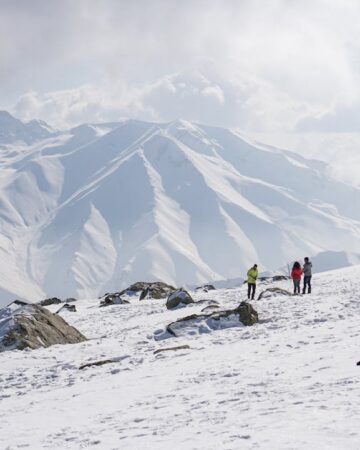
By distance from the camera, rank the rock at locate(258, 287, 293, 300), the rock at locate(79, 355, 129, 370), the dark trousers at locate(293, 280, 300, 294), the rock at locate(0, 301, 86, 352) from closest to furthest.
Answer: the rock at locate(79, 355, 129, 370), the rock at locate(0, 301, 86, 352), the rock at locate(258, 287, 293, 300), the dark trousers at locate(293, 280, 300, 294)

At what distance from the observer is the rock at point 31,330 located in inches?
907

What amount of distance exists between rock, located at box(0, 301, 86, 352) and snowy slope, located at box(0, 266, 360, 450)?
0.91m

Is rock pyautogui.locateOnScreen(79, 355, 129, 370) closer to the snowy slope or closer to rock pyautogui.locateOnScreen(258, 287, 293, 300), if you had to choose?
the snowy slope

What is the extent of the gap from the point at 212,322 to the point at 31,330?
24.1 feet

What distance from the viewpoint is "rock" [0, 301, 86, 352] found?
23.0 m

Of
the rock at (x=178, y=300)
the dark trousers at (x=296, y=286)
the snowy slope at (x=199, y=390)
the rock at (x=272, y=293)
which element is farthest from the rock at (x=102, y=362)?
the dark trousers at (x=296, y=286)

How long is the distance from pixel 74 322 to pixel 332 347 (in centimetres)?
2015

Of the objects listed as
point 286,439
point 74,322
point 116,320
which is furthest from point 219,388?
point 74,322

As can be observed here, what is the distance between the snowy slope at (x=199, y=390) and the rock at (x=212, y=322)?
0.53 metres

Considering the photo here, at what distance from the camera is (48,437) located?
38.6 ft

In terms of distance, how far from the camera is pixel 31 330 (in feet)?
78.7

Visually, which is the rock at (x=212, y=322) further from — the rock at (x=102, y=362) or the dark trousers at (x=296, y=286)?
the dark trousers at (x=296, y=286)

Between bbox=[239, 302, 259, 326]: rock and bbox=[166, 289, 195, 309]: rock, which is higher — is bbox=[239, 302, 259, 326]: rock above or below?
below

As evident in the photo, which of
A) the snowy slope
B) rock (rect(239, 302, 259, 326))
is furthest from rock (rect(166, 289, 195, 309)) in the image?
rock (rect(239, 302, 259, 326))
